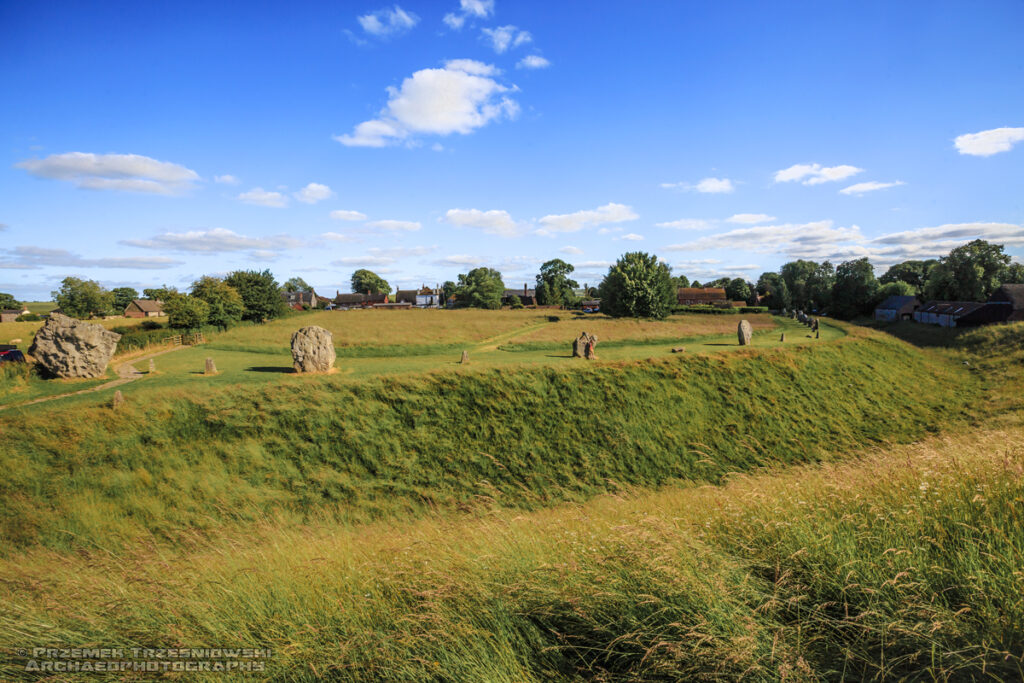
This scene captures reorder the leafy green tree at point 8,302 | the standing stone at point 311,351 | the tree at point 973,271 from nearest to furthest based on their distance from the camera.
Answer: the standing stone at point 311,351 < the tree at point 973,271 < the leafy green tree at point 8,302

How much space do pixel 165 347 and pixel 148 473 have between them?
67.3ft

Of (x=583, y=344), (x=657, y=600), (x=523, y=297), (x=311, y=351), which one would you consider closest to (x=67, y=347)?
(x=311, y=351)

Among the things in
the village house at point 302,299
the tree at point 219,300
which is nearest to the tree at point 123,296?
the village house at point 302,299

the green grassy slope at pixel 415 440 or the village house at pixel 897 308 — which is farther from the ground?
the village house at pixel 897 308

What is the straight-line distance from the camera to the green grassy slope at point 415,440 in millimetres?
12266

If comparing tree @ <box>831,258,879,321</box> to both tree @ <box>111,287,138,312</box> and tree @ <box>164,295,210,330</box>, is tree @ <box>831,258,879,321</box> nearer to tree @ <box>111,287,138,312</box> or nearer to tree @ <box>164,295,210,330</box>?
tree @ <box>164,295,210,330</box>

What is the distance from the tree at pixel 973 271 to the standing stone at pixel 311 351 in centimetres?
8200

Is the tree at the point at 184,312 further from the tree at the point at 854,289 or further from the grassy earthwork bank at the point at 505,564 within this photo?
the tree at the point at 854,289

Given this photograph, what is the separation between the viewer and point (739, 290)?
355 ft

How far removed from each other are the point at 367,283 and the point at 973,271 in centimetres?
13743

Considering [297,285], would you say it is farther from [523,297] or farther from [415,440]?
[415,440]

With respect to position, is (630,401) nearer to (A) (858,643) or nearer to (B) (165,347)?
(A) (858,643)

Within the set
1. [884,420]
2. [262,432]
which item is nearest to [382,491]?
[262,432]

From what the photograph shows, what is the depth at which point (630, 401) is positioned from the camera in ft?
62.5
